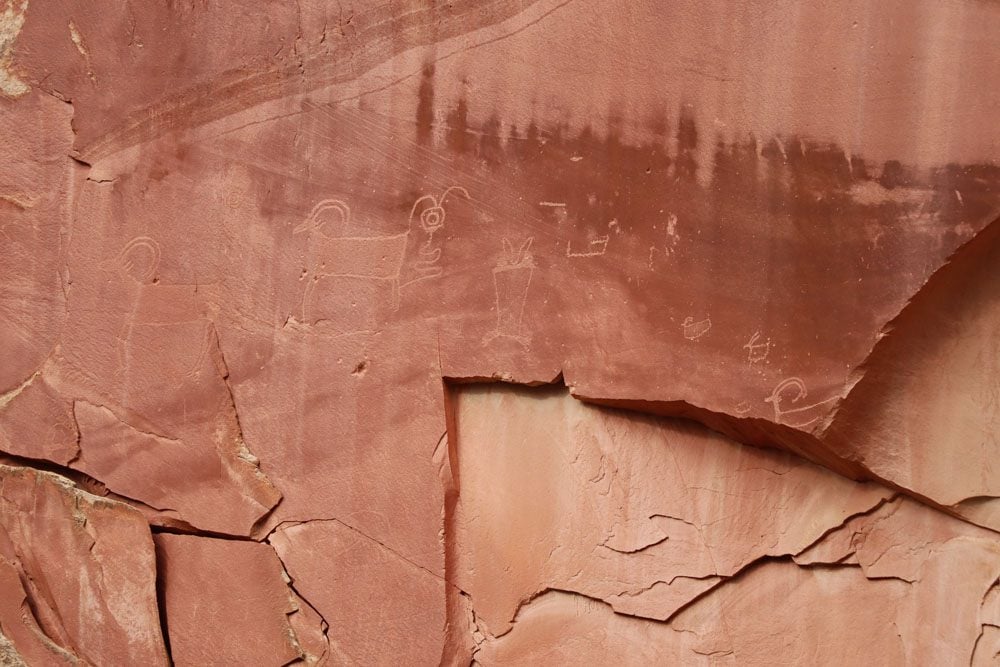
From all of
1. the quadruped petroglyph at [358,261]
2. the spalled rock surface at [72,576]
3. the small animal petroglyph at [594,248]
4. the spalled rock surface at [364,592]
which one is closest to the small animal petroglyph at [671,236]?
the small animal petroglyph at [594,248]

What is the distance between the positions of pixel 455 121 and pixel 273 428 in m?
1.02

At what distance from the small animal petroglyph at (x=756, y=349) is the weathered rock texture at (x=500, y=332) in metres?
0.03

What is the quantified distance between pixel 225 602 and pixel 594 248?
1531 mm

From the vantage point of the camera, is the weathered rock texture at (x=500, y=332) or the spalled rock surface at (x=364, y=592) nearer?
the weathered rock texture at (x=500, y=332)

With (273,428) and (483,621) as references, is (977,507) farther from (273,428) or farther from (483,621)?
(273,428)

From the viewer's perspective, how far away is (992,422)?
268 cm

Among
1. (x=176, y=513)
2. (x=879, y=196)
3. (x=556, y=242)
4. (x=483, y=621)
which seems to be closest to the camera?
(x=879, y=196)

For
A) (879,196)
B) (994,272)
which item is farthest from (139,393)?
(994,272)

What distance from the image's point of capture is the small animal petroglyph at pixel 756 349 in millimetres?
2693

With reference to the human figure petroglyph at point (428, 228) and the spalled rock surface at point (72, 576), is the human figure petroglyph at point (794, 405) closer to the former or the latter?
the human figure petroglyph at point (428, 228)

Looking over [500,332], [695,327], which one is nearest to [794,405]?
[695,327]

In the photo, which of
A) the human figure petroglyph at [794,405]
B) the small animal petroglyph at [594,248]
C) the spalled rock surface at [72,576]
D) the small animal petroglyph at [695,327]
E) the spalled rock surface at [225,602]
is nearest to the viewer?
the human figure petroglyph at [794,405]

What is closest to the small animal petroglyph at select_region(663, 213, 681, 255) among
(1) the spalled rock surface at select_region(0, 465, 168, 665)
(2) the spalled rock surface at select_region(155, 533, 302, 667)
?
(2) the spalled rock surface at select_region(155, 533, 302, 667)

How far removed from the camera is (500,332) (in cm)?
298
